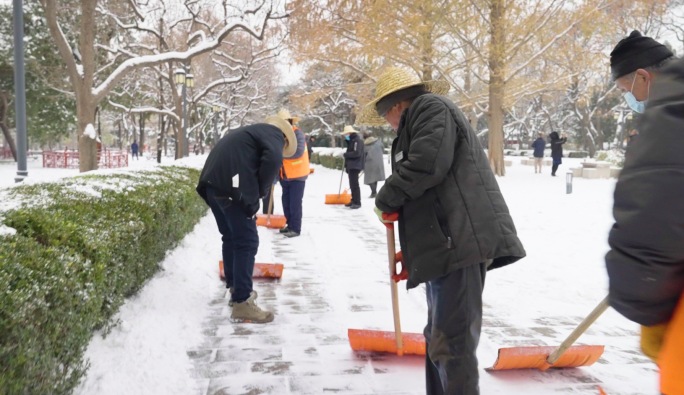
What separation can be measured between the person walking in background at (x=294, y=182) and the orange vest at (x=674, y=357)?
6.80 meters

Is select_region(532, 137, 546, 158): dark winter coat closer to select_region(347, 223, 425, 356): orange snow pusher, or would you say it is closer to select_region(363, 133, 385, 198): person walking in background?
select_region(363, 133, 385, 198): person walking in background

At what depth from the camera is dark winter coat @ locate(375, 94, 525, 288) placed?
7.48ft

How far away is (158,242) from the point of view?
4.95 meters

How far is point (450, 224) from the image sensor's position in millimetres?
2312

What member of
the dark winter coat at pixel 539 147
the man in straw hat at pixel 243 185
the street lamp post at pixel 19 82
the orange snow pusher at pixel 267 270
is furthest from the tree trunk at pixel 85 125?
the dark winter coat at pixel 539 147

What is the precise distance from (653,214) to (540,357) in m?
2.43

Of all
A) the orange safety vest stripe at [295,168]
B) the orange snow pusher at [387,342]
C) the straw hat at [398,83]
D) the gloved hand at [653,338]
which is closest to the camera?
the gloved hand at [653,338]

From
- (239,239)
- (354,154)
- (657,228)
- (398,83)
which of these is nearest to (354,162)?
(354,154)

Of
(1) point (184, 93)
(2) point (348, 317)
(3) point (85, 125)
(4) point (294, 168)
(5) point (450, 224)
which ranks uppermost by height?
(1) point (184, 93)

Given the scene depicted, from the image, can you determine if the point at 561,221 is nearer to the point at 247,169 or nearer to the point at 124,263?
the point at 247,169

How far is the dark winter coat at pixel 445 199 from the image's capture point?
2.28m

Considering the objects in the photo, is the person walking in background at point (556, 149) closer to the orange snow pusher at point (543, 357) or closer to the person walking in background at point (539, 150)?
the person walking in background at point (539, 150)

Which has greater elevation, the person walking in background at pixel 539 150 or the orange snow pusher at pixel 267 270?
the person walking in background at pixel 539 150

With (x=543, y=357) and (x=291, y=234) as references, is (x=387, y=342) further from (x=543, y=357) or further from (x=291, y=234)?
(x=291, y=234)
